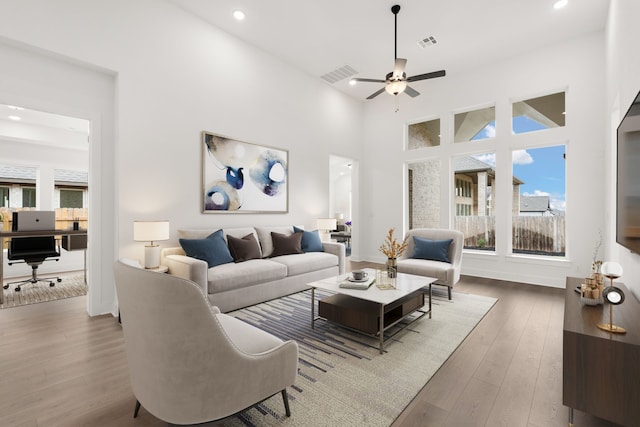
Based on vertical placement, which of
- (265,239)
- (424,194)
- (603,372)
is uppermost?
(424,194)

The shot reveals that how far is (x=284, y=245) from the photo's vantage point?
4582mm

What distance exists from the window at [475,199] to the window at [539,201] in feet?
1.25

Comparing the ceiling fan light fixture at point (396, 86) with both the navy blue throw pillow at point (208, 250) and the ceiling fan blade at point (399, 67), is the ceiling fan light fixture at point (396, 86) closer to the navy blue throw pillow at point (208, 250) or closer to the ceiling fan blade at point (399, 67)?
the ceiling fan blade at point (399, 67)

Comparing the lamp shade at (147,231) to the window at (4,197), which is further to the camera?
the window at (4,197)

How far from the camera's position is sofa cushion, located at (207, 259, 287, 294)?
326cm

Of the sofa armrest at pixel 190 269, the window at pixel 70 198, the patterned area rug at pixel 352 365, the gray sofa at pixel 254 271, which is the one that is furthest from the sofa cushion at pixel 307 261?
the window at pixel 70 198

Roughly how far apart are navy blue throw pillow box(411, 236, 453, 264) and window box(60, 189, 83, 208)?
770 cm

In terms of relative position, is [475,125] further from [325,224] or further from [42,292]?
[42,292]

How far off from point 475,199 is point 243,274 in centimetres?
468

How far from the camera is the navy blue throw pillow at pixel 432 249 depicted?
4266 millimetres

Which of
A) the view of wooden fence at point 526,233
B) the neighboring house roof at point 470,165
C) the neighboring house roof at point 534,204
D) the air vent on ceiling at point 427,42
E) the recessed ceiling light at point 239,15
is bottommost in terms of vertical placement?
the view of wooden fence at point 526,233

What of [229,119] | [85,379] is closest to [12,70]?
[229,119]

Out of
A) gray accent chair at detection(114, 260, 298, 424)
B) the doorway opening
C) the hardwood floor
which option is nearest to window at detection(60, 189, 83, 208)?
the doorway opening

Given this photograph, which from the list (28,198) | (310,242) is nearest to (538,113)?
(310,242)
